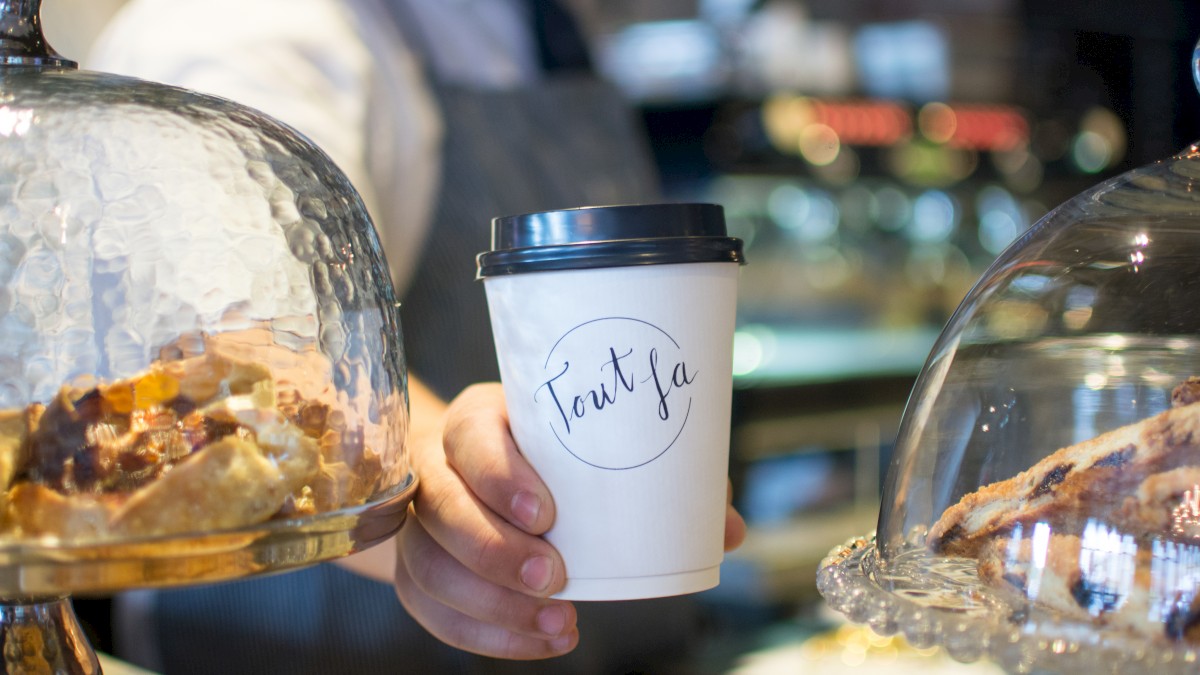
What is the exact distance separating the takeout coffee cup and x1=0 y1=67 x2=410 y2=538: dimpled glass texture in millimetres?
71

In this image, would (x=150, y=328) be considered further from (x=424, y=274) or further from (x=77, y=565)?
(x=424, y=274)

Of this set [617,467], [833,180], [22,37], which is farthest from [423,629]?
[833,180]

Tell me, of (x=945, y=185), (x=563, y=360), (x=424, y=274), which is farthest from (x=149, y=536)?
(x=945, y=185)

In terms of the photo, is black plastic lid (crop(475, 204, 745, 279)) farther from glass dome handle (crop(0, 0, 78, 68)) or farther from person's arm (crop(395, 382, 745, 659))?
glass dome handle (crop(0, 0, 78, 68))

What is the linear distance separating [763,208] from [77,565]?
231cm

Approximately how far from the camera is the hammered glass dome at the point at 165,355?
348mm

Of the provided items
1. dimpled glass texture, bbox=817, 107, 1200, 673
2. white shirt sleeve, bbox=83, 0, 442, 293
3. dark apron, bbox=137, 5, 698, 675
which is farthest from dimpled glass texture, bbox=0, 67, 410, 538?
dark apron, bbox=137, 5, 698, 675

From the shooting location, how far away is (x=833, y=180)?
2.54m

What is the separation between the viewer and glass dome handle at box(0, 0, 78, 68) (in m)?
0.42

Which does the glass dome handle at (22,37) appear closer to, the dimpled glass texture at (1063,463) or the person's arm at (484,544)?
the person's arm at (484,544)

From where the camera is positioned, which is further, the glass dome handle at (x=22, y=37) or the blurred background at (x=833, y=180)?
the blurred background at (x=833, y=180)

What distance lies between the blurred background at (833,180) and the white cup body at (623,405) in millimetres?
1527

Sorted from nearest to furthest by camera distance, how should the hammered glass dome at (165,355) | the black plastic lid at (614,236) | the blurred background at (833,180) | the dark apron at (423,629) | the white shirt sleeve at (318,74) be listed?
the hammered glass dome at (165,355) → the black plastic lid at (614,236) → the white shirt sleeve at (318,74) → the dark apron at (423,629) → the blurred background at (833,180)

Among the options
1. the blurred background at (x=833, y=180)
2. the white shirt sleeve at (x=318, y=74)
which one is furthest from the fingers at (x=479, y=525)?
the blurred background at (x=833, y=180)
